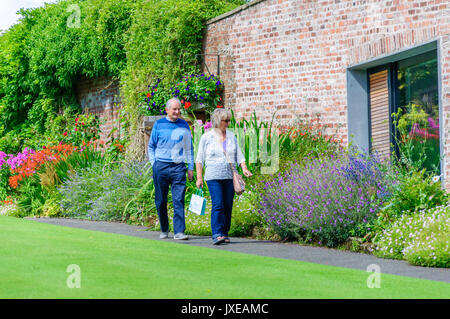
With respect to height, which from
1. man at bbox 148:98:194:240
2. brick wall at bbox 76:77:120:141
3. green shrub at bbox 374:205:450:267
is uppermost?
brick wall at bbox 76:77:120:141

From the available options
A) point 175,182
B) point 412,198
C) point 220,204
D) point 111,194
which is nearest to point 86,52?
point 111,194

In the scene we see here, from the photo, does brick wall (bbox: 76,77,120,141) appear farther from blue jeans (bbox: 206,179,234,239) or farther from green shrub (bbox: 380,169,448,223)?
green shrub (bbox: 380,169,448,223)

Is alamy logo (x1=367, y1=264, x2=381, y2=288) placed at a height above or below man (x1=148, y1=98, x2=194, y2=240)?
below

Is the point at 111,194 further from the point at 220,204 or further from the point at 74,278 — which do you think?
the point at 74,278

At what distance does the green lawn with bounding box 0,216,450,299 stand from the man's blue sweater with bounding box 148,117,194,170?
1.50 meters

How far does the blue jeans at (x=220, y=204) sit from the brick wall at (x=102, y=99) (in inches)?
343

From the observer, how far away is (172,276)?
16.6 feet

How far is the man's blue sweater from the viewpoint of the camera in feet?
26.9

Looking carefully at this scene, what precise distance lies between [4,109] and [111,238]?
45.3ft

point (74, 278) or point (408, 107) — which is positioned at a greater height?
point (408, 107)

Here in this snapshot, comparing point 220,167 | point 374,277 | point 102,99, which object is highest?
point 102,99

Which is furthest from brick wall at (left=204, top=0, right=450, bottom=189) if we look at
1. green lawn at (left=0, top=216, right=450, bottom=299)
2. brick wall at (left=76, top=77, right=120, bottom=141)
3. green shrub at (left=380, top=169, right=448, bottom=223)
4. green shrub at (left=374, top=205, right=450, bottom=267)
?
green lawn at (left=0, top=216, right=450, bottom=299)

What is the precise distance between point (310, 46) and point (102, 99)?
7.16 metres
